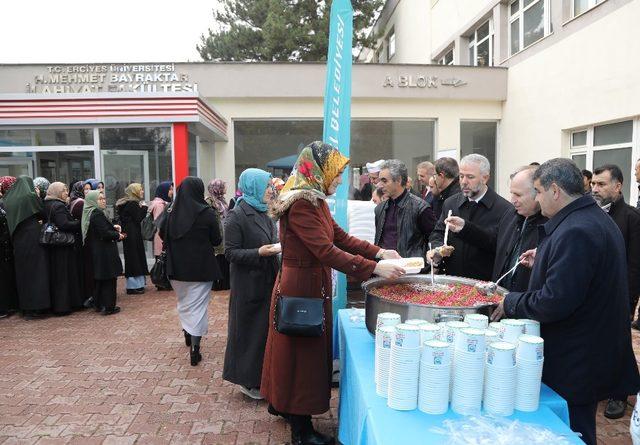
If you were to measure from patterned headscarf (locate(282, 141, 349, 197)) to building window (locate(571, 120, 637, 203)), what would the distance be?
6.96 metres

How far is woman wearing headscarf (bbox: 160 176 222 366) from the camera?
4.61m

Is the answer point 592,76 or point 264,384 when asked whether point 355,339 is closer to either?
point 264,384

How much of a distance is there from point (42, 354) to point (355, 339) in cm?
414

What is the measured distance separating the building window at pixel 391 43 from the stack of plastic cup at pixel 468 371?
23.2 meters

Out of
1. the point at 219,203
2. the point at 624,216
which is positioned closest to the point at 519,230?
the point at 624,216

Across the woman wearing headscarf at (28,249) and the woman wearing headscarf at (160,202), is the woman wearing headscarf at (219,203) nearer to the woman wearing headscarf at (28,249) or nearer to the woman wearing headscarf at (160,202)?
the woman wearing headscarf at (160,202)

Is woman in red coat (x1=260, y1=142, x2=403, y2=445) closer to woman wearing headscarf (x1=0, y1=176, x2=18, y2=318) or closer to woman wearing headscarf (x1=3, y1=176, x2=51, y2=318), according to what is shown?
woman wearing headscarf (x1=3, y1=176, x2=51, y2=318)

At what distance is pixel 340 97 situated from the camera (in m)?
4.52

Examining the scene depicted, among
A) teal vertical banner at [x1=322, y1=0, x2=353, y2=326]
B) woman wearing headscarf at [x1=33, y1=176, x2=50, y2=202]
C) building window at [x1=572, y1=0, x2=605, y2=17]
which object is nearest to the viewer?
teal vertical banner at [x1=322, y1=0, x2=353, y2=326]

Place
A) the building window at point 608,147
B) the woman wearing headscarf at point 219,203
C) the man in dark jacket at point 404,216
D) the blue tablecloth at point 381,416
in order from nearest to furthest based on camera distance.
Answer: the blue tablecloth at point 381,416
the man in dark jacket at point 404,216
the woman wearing headscarf at point 219,203
the building window at point 608,147

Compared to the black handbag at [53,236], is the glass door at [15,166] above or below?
above

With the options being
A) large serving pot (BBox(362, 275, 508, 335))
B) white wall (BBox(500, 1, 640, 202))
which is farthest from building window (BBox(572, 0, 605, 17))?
large serving pot (BBox(362, 275, 508, 335))

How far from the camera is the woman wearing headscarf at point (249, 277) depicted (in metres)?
3.78

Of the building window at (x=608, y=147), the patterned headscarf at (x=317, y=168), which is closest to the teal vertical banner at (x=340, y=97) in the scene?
the patterned headscarf at (x=317, y=168)
